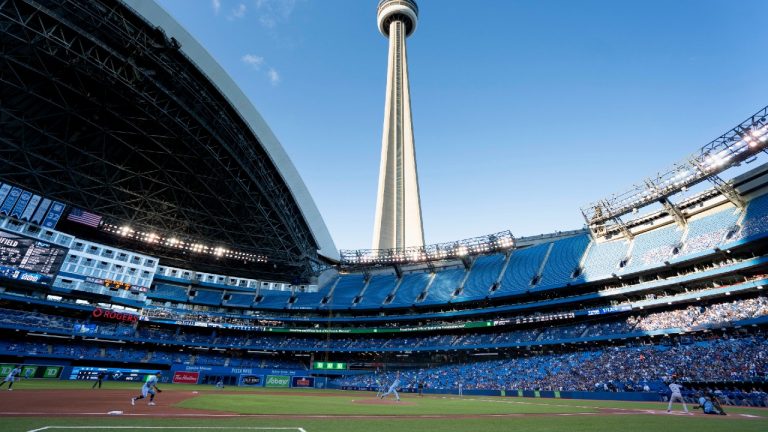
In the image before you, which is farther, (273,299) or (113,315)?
(273,299)

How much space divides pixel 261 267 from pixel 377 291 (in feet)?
74.7

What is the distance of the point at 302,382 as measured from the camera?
201 ft

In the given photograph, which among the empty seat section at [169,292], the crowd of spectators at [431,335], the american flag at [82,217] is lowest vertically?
the crowd of spectators at [431,335]

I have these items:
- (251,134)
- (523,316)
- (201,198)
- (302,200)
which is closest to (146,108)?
(251,134)

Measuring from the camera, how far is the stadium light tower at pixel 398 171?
95.0 m

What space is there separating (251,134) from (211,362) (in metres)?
41.0

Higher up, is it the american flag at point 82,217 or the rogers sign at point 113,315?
the american flag at point 82,217

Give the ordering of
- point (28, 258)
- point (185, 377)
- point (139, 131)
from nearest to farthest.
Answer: point (139, 131)
point (28, 258)
point (185, 377)

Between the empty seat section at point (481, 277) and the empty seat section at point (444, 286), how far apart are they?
1.84 metres

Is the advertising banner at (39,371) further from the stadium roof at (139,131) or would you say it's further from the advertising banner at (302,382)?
the advertising banner at (302,382)

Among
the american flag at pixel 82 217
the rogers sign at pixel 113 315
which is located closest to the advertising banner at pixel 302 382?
the rogers sign at pixel 113 315

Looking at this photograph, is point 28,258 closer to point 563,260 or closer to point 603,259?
point 563,260

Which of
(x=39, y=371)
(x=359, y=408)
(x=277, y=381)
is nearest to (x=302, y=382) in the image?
(x=277, y=381)

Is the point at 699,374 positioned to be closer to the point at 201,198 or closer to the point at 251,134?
the point at 251,134
